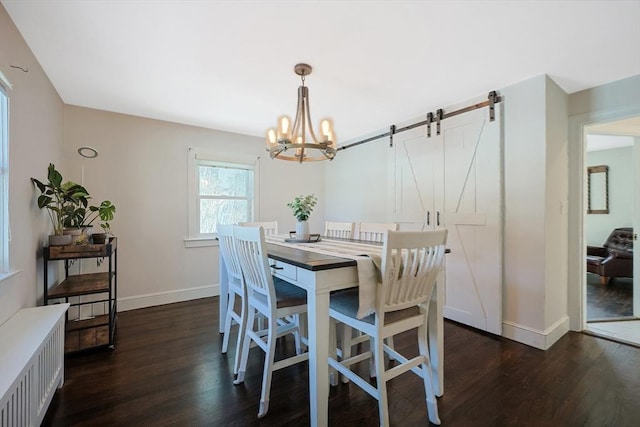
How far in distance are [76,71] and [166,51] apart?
0.94 m

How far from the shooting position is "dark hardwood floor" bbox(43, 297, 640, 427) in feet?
5.16

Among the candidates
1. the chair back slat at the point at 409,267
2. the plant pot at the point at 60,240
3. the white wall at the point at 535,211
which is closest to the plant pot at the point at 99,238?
the plant pot at the point at 60,240

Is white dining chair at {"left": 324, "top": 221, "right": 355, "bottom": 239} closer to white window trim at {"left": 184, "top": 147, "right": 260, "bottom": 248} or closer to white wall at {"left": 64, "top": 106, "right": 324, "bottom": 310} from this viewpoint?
white window trim at {"left": 184, "top": 147, "right": 260, "bottom": 248}

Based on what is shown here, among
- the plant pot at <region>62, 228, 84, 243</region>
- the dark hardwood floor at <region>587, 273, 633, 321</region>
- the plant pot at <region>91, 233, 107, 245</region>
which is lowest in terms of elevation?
the dark hardwood floor at <region>587, 273, 633, 321</region>

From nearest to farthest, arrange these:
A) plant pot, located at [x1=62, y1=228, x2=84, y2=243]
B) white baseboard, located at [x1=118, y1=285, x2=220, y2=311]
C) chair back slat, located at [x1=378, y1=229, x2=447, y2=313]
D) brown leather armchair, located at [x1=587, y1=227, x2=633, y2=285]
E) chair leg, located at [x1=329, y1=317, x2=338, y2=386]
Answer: chair back slat, located at [x1=378, y1=229, x2=447, y2=313], chair leg, located at [x1=329, y1=317, x2=338, y2=386], plant pot, located at [x1=62, y1=228, x2=84, y2=243], white baseboard, located at [x1=118, y1=285, x2=220, y2=311], brown leather armchair, located at [x1=587, y1=227, x2=633, y2=285]

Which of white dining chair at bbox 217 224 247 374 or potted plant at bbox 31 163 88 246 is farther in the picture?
potted plant at bbox 31 163 88 246

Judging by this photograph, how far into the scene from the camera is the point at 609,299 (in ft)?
12.1

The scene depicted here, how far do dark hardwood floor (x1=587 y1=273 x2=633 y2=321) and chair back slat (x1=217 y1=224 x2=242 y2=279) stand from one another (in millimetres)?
3644

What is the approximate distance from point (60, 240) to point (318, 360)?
7.52 feet

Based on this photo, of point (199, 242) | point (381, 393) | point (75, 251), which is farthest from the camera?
point (199, 242)

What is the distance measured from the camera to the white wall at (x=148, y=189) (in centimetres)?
317

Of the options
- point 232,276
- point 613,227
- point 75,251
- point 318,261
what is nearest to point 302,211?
point 232,276

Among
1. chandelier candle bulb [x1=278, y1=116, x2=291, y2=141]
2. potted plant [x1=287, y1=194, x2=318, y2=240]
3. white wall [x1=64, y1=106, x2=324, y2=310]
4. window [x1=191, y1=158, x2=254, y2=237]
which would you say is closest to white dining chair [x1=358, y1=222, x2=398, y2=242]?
potted plant [x1=287, y1=194, x2=318, y2=240]

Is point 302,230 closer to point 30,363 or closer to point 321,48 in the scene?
point 321,48
